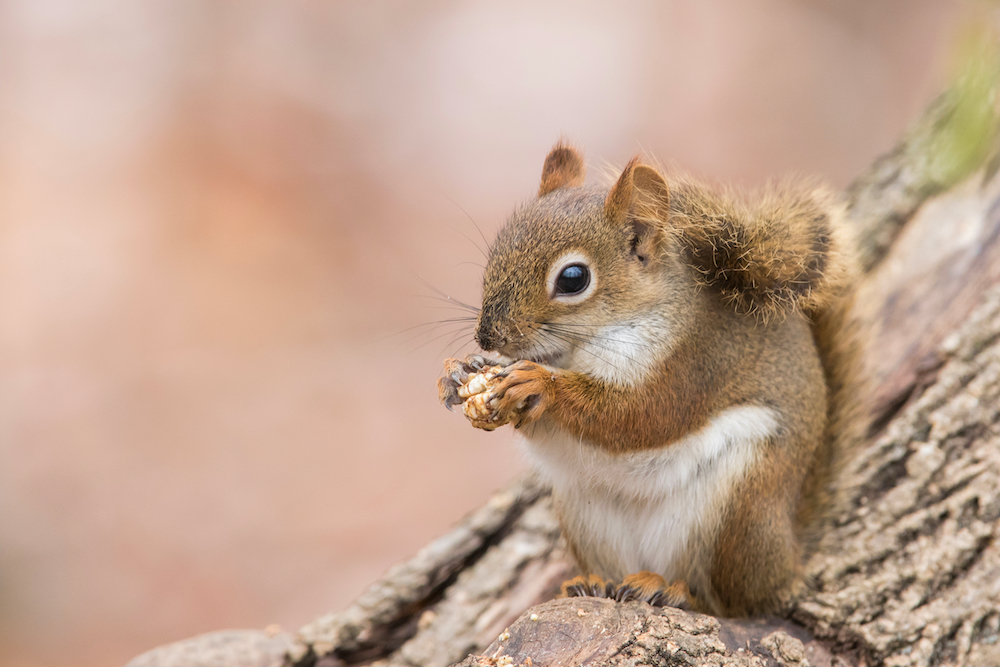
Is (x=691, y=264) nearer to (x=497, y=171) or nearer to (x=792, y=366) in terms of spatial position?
(x=792, y=366)

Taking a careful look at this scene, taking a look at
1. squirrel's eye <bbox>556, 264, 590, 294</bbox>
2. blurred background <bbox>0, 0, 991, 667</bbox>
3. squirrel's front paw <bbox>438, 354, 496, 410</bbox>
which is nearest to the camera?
squirrel's front paw <bbox>438, 354, 496, 410</bbox>

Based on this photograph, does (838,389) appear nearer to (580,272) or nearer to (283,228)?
(580,272)

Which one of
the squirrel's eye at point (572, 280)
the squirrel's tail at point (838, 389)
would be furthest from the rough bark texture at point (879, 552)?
the squirrel's eye at point (572, 280)

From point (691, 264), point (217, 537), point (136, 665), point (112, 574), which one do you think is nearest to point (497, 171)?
point (217, 537)

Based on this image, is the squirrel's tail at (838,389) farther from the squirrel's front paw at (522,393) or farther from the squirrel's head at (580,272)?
the squirrel's front paw at (522,393)

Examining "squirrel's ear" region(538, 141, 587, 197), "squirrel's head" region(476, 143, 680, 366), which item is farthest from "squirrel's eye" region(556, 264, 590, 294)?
"squirrel's ear" region(538, 141, 587, 197)

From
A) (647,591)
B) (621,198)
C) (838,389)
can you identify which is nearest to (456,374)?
(621,198)

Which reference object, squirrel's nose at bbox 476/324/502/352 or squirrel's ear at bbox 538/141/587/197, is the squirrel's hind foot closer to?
squirrel's nose at bbox 476/324/502/352
